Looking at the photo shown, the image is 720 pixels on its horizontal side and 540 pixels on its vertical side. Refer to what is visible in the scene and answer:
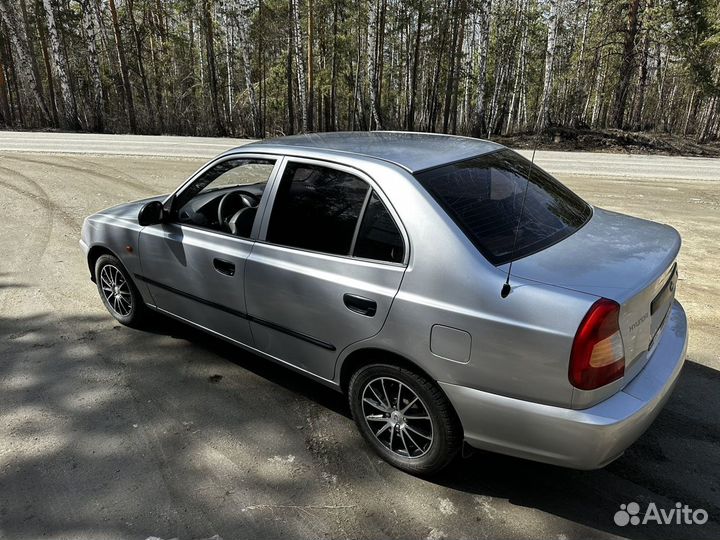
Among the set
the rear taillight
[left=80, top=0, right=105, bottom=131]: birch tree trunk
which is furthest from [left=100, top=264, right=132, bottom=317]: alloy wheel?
[left=80, top=0, right=105, bottom=131]: birch tree trunk

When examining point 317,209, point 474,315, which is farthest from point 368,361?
point 317,209

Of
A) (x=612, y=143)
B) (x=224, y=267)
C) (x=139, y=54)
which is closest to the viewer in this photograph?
(x=224, y=267)

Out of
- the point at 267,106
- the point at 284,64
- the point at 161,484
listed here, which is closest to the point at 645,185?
the point at 161,484

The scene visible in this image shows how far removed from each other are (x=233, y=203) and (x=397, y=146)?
136cm

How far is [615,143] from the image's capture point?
18.6m

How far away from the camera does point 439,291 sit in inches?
98.9

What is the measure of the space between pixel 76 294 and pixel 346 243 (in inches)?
149

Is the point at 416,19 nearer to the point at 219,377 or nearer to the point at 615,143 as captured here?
the point at 615,143

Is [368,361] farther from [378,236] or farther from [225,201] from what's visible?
[225,201]

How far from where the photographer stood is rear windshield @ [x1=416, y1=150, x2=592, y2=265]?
2.64 metres

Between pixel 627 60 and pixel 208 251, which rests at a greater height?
pixel 627 60

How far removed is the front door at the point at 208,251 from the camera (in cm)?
347

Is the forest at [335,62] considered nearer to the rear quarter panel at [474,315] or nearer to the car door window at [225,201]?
the car door window at [225,201]
